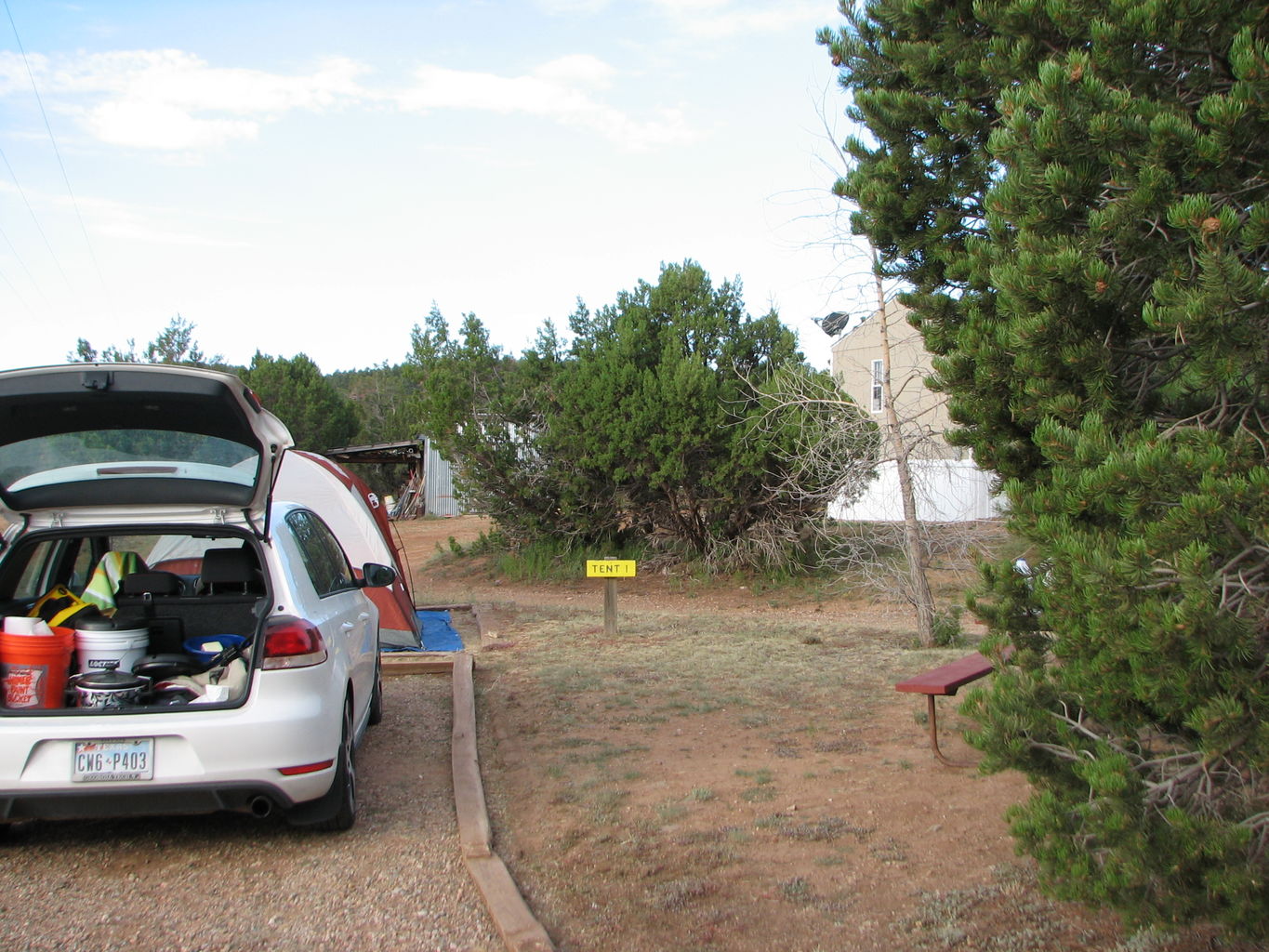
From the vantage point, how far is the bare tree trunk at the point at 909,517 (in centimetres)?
1123

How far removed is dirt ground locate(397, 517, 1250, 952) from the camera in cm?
416

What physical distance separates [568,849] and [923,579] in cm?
754

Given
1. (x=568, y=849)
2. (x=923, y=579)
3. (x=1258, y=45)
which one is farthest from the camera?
(x=923, y=579)

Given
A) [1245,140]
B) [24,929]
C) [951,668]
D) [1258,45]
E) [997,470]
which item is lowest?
[24,929]

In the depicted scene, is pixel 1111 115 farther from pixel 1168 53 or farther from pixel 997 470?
pixel 997 470

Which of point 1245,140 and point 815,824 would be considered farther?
point 815,824

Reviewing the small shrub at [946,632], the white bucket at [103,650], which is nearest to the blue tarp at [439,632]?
the small shrub at [946,632]

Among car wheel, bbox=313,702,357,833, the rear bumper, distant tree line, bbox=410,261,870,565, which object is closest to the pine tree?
car wheel, bbox=313,702,357,833

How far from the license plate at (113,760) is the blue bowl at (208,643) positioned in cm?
97

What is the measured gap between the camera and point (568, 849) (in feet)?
16.9

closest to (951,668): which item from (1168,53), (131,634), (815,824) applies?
(815,824)

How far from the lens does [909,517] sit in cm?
1160

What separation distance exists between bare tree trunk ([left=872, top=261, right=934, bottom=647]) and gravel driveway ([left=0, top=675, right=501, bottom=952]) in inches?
268

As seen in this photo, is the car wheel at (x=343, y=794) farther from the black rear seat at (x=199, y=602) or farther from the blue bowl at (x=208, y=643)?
the black rear seat at (x=199, y=602)
